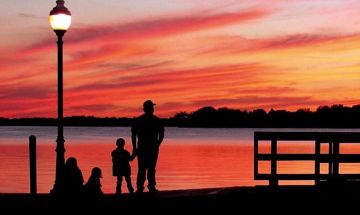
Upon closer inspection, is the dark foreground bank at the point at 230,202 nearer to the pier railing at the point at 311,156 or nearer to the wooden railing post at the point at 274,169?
the wooden railing post at the point at 274,169

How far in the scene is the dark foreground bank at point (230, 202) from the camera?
1427 cm

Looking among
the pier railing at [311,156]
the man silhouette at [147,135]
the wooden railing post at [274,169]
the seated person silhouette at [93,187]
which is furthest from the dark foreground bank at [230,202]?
the pier railing at [311,156]

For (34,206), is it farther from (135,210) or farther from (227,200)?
(227,200)

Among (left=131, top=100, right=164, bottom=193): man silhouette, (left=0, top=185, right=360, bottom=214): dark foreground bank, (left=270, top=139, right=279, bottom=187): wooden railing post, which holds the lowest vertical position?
(left=0, top=185, right=360, bottom=214): dark foreground bank

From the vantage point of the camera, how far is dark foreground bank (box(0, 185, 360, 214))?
46.8 feet

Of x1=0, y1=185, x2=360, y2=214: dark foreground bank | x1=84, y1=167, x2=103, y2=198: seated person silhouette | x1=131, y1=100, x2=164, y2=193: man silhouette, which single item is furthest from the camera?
x1=131, y1=100, x2=164, y2=193: man silhouette

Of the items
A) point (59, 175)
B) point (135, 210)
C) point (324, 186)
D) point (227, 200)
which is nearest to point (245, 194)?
point (227, 200)

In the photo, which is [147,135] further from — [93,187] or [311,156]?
[311,156]

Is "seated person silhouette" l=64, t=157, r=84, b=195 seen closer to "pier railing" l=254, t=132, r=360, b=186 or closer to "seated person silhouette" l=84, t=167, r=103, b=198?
"seated person silhouette" l=84, t=167, r=103, b=198

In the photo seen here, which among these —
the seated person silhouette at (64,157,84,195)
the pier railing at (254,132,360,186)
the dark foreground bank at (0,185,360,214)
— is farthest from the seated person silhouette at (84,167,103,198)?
the pier railing at (254,132,360,186)

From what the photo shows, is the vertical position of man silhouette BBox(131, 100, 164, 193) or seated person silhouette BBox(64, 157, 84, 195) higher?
man silhouette BBox(131, 100, 164, 193)

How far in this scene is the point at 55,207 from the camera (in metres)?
13.5

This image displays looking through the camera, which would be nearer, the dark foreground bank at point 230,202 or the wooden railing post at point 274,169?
the dark foreground bank at point 230,202

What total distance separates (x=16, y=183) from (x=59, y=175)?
26231 mm
